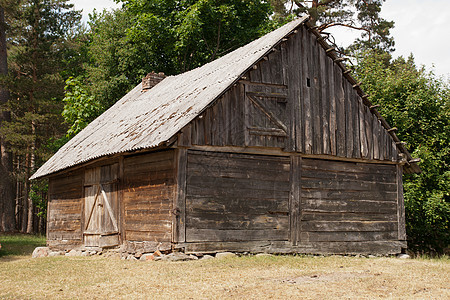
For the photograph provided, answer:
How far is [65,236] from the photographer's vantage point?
19.0 m

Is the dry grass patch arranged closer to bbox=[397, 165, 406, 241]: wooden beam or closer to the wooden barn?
the wooden barn

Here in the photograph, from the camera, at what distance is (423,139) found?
68.8 ft

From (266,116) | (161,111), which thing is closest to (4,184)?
(161,111)

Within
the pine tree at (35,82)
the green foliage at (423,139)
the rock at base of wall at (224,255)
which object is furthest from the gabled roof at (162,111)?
the pine tree at (35,82)

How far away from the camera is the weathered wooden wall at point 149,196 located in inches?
521

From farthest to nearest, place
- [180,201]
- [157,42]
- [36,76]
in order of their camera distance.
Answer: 1. [36,76]
2. [157,42]
3. [180,201]

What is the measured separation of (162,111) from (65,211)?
21.1 feet

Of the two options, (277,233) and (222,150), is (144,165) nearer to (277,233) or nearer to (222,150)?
(222,150)

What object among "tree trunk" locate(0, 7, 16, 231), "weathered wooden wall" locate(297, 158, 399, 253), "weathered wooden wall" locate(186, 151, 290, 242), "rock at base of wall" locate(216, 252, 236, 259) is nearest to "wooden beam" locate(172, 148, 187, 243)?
"weathered wooden wall" locate(186, 151, 290, 242)

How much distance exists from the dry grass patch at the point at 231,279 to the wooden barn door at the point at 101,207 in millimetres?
2242

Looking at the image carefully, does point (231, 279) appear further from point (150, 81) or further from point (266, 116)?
point (150, 81)

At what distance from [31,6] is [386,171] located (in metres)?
24.8

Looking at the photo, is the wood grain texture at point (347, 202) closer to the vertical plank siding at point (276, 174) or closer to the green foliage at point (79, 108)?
the vertical plank siding at point (276, 174)

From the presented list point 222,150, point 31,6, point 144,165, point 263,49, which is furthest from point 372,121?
point 31,6
